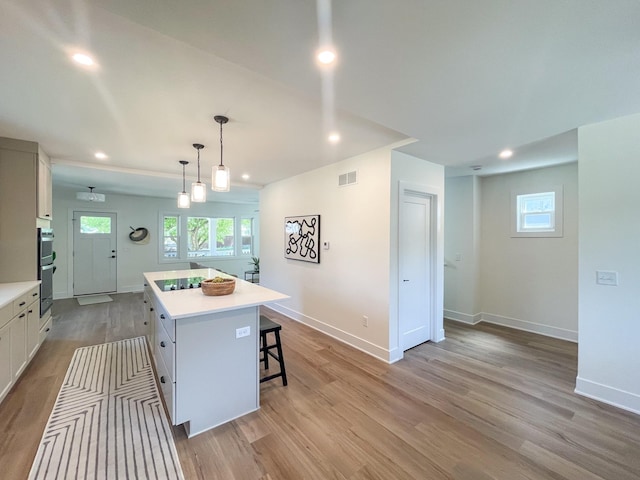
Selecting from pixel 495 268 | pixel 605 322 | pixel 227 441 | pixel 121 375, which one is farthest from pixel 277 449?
pixel 495 268

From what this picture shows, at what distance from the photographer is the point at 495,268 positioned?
183 inches

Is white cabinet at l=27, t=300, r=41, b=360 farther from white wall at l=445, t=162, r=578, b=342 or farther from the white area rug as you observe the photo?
white wall at l=445, t=162, r=578, b=342

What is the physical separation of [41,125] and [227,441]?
348 centimetres

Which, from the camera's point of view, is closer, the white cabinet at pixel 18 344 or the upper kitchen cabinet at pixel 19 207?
the white cabinet at pixel 18 344

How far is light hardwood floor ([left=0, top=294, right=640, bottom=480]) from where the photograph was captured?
1.74m

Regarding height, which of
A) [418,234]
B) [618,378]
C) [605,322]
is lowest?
[618,378]

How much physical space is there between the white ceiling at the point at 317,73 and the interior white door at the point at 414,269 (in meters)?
0.74

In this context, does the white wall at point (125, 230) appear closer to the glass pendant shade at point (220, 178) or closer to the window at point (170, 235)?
the window at point (170, 235)

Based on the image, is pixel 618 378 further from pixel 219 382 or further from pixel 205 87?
pixel 205 87

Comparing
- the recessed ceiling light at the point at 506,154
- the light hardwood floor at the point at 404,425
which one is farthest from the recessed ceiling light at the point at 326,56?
the recessed ceiling light at the point at 506,154

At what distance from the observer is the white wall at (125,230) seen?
6230 mm

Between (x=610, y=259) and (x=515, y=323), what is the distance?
2.39m

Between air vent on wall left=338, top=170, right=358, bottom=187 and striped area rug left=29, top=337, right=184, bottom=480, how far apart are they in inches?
124

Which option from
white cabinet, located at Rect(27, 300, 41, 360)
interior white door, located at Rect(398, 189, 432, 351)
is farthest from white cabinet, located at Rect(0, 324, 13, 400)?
interior white door, located at Rect(398, 189, 432, 351)
